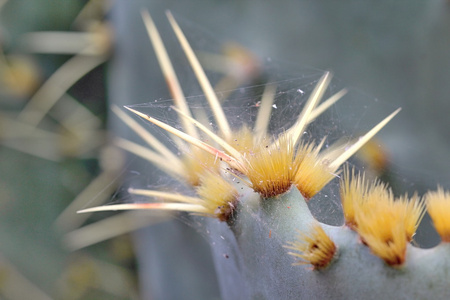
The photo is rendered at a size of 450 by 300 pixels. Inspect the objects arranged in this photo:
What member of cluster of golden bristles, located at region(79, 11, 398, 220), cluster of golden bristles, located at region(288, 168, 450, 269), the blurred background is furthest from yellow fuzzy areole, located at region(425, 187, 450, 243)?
the blurred background

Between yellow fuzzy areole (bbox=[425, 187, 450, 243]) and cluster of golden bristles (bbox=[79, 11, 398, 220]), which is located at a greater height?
cluster of golden bristles (bbox=[79, 11, 398, 220])

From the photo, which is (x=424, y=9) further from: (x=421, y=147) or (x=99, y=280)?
(x=99, y=280)

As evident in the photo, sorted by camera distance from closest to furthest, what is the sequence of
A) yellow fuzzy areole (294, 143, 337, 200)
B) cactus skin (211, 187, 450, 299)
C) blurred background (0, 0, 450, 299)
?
1. cactus skin (211, 187, 450, 299)
2. yellow fuzzy areole (294, 143, 337, 200)
3. blurred background (0, 0, 450, 299)

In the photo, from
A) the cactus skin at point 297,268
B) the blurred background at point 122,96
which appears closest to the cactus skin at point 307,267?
the cactus skin at point 297,268

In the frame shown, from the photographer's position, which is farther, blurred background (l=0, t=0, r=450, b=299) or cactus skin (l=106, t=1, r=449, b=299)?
blurred background (l=0, t=0, r=450, b=299)

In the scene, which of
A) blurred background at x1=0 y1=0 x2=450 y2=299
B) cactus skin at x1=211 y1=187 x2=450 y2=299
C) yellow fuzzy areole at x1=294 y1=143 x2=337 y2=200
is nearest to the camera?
cactus skin at x1=211 y1=187 x2=450 y2=299

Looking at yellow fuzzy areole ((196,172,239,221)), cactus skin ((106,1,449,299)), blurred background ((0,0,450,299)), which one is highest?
blurred background ((0,0,450,299))

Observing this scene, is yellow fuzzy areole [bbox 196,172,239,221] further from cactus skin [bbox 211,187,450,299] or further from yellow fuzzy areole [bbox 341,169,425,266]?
yellow fuzzy areole [bbox 341,169,425,266]

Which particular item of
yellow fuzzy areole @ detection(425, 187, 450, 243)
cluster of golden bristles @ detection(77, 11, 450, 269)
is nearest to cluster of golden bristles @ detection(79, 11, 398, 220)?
cluster of golden bristles @ detection(77, 11, 450, 269)
